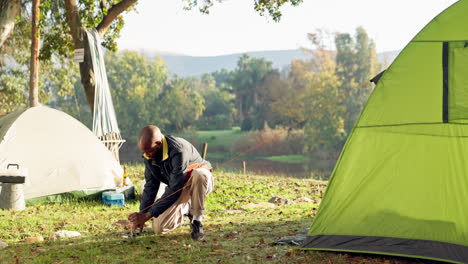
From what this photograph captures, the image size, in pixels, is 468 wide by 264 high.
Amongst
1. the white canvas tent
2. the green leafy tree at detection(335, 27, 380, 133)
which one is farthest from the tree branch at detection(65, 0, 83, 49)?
the green leafy tree at detection(335, 27, 380, 133)

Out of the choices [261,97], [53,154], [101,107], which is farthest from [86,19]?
[261,97]

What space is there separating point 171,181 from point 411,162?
2125mm

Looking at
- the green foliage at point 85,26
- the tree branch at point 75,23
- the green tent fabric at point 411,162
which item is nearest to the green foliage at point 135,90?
the green foliage at point 85,26

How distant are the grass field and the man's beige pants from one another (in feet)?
0.36

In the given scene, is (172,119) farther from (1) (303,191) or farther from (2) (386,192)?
(2) (386,192)

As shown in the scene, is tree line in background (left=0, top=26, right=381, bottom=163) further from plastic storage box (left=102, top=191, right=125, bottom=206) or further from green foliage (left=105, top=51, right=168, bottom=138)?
plastic storage box (left=102, top=191, right=125, bottom=206)

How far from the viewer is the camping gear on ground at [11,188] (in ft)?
24.7

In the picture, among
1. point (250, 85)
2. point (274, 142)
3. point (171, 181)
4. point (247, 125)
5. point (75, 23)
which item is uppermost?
point (250, 85)

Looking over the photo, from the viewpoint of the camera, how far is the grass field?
4.48m

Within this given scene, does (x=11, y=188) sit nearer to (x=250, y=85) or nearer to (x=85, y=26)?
(x=85, y=26)

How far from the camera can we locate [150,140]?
4.73m

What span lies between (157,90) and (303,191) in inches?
1955

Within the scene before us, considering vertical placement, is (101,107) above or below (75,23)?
below

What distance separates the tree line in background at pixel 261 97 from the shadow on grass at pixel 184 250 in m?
33.7
